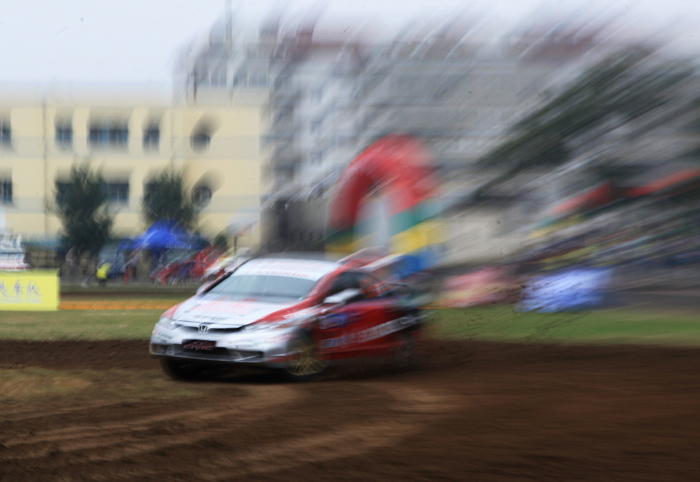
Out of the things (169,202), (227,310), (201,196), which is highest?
(201,196)

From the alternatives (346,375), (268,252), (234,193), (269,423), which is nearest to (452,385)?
(346,375)

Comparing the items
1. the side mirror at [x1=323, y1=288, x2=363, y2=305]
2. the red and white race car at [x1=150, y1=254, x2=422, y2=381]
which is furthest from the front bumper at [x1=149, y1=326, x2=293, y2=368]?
the side mirror at [x1=323, y1=288, x2=363, y2=305]

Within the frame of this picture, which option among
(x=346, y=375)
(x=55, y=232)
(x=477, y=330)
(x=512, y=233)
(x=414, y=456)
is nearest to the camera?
(x=414, y=456)

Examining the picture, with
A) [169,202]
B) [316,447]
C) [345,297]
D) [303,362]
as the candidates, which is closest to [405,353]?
[345,297]

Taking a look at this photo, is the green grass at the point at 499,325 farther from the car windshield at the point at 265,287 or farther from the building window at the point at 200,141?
the building window at the point at 200,141

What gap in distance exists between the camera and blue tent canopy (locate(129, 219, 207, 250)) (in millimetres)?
38562

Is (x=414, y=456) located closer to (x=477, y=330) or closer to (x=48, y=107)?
(x=477, y=330)

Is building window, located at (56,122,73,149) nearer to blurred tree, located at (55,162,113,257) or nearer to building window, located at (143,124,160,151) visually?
building window, located at (143,124,160,151)

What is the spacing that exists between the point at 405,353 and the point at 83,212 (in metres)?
36.3

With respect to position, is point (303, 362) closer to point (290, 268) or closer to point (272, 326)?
point (272, 326)

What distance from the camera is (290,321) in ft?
31.4

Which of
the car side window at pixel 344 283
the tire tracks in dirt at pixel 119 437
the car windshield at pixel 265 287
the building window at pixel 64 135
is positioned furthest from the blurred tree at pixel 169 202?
the tire tracks in dirt at pixel 119 437

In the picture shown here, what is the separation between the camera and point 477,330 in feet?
56.6

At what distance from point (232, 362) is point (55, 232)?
138ft
